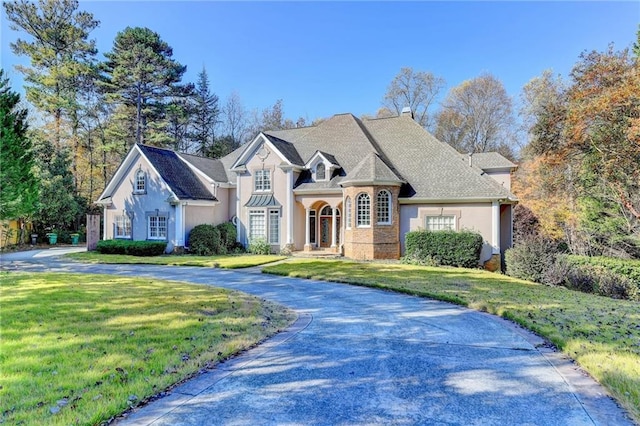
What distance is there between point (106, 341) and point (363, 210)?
51.0ft

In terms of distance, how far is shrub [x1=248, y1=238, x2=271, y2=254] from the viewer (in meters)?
22.3

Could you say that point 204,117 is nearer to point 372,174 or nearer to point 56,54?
point 56,54

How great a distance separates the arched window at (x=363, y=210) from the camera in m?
19.8

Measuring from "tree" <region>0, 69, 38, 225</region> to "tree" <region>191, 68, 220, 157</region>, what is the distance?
26188 millimetres

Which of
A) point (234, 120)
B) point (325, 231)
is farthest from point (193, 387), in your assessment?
point (234, 120)

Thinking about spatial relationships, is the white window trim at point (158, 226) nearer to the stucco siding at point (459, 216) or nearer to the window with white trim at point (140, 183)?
the window with white trim at point (140, 183)

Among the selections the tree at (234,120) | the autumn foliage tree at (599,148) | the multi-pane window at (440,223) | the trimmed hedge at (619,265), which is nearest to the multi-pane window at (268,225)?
the multi-pane window at (440,223)

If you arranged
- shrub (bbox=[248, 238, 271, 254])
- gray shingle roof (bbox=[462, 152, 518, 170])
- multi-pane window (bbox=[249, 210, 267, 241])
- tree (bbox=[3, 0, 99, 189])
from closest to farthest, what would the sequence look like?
shrub (bbox=[248, 238, 271, 254]), multi-pane window (bbox=[249, 210, 267, 241]), gray shingle roof (bbox=[462, 152, 518, 170]), tree (bbox=[3, 0, 99, 189])

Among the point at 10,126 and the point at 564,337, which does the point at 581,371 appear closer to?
the point at 564,337

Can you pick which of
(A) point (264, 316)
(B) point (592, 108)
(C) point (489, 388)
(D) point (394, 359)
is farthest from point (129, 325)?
(B) point (592, 108)

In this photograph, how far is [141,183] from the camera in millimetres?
23797

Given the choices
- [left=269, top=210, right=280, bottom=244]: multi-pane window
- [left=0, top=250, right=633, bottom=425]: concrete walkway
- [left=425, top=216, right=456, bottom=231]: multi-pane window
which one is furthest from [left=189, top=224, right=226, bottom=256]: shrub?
[left=0, top=250, right=633, bottom=425]: concrete walkway

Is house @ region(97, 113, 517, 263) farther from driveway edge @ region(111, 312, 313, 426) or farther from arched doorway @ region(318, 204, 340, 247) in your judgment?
driveway edge @ region(111, 312, 313, 426)

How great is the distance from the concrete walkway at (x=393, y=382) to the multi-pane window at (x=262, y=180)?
16.7 metres
